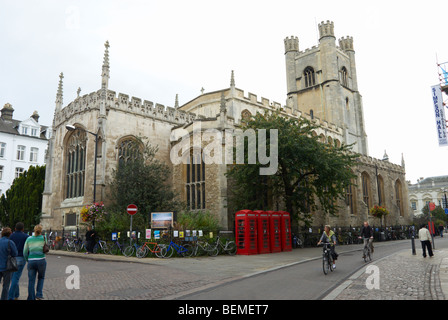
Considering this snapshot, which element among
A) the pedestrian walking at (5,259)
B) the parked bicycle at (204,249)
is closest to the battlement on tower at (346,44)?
the parked bicycle at (204,249)

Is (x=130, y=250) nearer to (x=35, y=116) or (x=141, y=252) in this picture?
(x=141, y=252)

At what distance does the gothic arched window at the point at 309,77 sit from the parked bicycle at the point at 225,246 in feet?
119

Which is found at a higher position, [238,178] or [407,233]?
[238,178]

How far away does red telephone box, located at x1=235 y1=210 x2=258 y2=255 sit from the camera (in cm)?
1731

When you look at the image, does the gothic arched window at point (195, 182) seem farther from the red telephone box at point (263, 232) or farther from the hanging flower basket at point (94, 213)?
the hanging flower basket at point (94, 213)

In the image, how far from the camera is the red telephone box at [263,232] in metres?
18.1

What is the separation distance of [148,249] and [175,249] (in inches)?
52.9

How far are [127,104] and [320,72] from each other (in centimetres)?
3139

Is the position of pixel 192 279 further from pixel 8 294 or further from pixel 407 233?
pixel 407 233

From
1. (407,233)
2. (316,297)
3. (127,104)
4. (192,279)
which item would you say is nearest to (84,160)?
(127,104)

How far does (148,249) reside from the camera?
53.9 feet

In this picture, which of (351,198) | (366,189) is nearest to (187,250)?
(351,198)

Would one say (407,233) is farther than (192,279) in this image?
Yes
